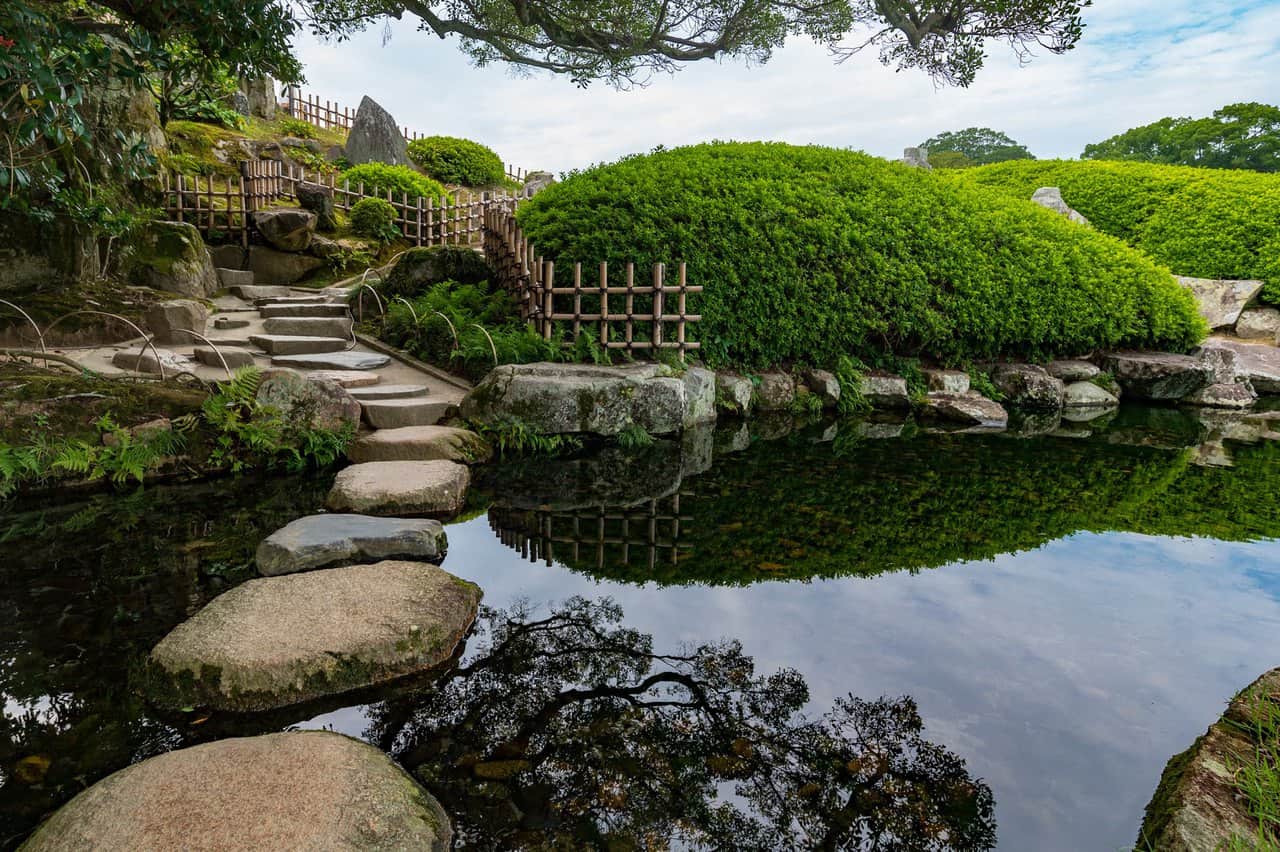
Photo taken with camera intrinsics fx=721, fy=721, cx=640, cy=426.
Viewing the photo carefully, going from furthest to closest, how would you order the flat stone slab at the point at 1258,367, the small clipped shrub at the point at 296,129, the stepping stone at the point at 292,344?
the small clipped shrub at the point at 296,129, the flat stone slab at the point at 1258,367, the stepping stone at the point at 292,344

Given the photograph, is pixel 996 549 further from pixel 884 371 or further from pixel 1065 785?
pixel 884 371

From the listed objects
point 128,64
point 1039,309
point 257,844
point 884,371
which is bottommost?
point 257,844

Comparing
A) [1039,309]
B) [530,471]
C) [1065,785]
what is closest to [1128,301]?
[1039,309]

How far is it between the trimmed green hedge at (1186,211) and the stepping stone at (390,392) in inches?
496

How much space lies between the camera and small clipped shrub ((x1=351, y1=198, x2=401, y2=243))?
14711 millimetres

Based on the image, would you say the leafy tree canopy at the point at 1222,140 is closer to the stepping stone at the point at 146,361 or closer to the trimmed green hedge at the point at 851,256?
the trimmed green hedge at the point at 851,256

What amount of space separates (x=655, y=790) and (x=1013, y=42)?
42.7ft

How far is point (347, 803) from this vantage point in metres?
2.33

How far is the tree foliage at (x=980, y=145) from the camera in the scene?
49688 millimetres

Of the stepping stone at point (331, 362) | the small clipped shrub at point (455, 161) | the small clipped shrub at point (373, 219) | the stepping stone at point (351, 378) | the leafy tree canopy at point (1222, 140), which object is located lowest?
the stepping stone at point (351, 378)

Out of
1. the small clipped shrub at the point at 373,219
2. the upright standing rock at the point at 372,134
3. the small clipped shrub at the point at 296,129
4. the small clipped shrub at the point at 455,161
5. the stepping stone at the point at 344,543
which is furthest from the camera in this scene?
the small clipped shrub at the point at 455,161

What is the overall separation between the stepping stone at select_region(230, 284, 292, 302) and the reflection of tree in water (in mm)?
10527

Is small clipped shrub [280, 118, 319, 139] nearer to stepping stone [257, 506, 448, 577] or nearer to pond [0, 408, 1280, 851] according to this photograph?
pond [0, 408, 1280, 851]

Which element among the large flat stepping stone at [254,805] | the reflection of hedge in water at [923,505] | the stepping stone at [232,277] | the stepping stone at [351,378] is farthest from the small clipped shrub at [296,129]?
the large flat stepping stone at [254,805]
